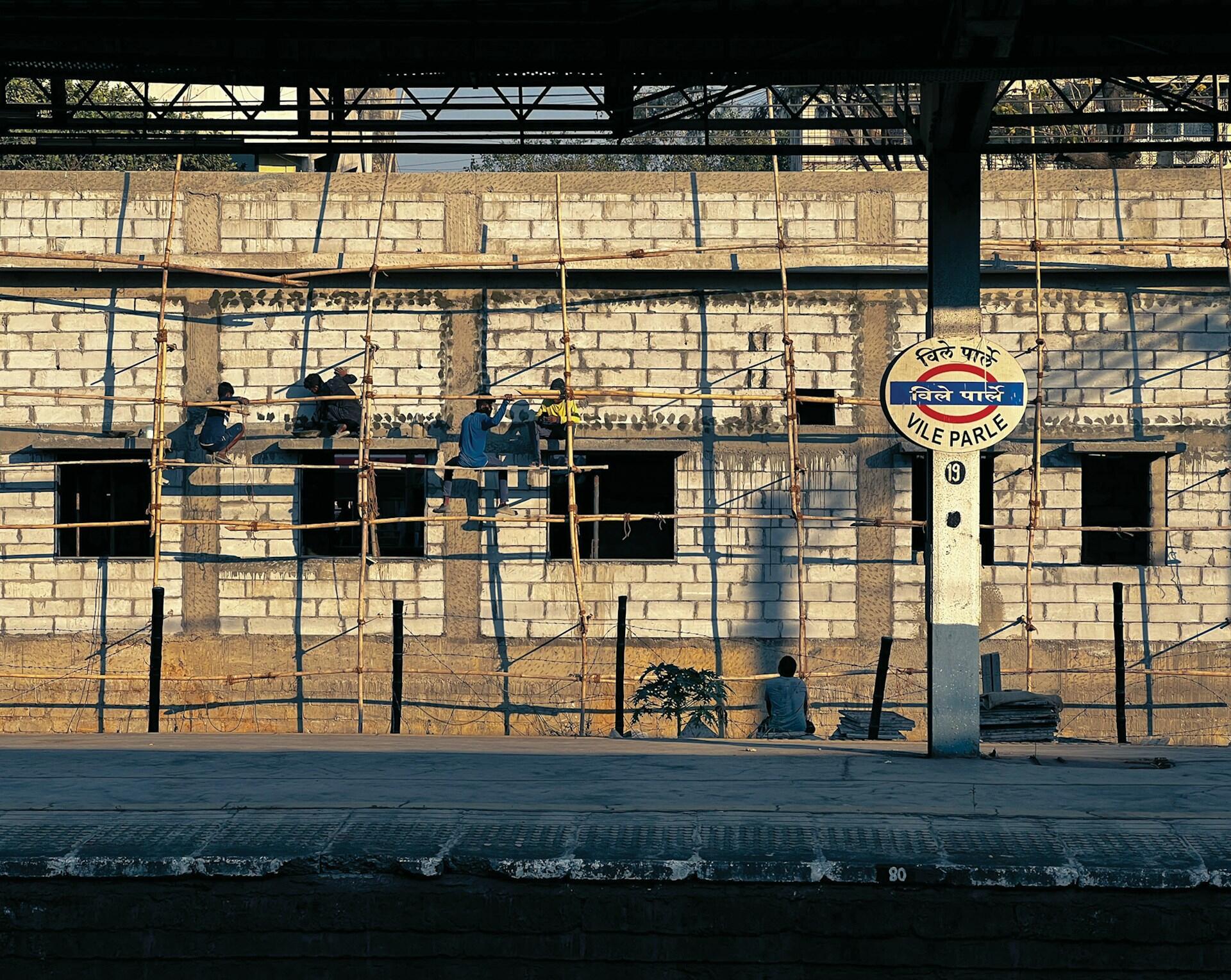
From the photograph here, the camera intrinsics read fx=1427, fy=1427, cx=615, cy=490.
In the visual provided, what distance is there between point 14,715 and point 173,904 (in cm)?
1279

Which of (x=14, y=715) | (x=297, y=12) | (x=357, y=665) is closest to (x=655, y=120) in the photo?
(x=297, y=12)

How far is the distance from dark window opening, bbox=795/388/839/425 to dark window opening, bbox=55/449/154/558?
8.24 meters

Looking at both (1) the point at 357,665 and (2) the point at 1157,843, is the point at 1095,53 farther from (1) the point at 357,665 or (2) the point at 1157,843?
(1) the point at 357,665

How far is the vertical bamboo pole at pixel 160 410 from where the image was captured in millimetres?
17109

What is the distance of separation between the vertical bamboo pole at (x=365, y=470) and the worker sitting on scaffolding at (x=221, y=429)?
1.48m

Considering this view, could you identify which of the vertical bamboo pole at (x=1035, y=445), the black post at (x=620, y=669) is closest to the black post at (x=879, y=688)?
the black post at (x=620, y=669)

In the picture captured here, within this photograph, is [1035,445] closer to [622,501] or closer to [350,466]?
[622,501]

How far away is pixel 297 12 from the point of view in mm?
11203

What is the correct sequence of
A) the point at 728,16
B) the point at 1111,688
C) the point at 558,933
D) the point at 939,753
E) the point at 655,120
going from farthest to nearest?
the point at 1111,688, the point at 655,120, the point at 728,16, the point at 939,753, the point at 558,933

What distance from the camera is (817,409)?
17.8 m

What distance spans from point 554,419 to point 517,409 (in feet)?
2.39

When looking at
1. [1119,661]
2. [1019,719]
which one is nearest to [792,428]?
[1119,661]

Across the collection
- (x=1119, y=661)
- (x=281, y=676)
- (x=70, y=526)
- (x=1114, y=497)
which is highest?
(x=1114, y=497)

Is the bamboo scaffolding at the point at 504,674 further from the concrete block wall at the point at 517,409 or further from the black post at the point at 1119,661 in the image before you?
the black post at the point at 1119,661
